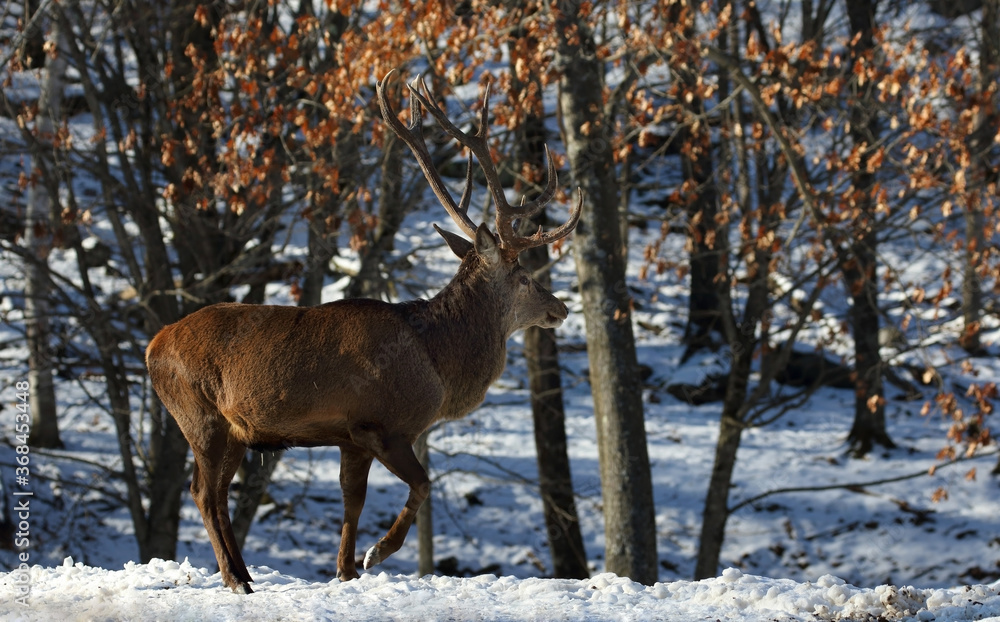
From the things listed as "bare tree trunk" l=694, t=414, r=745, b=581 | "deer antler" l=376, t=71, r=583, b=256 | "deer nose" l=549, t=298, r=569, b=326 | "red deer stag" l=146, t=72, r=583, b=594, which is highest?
"deer antler" l=376, t=71, r=583, b=256

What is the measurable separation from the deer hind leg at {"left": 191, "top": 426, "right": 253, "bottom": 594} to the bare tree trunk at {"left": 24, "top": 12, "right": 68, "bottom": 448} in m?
4.83

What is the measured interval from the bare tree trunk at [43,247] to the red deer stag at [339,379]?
4819mm

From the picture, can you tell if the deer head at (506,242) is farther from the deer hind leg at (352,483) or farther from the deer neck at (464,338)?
the deer hind leg at (352,483)

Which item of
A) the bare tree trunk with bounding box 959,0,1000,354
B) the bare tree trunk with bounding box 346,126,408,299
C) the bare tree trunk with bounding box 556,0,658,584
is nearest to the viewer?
the bare tree trunk with bounding box 556,0,658,584

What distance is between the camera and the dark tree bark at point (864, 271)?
8625 mm

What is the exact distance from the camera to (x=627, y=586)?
15.8ft

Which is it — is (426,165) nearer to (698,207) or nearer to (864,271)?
(864,271)

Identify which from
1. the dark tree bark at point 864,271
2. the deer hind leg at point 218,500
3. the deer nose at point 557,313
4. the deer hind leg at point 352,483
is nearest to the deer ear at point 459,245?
the deer nose at point 557,313

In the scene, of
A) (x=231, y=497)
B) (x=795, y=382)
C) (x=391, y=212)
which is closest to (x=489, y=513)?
(x=231, y=497)

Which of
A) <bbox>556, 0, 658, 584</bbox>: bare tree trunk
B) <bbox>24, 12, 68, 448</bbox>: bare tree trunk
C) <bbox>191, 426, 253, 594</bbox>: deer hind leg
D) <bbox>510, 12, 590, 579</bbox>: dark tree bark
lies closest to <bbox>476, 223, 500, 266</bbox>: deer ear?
<bbox>191, 426, 253, 594</bbox>: deer hind leg

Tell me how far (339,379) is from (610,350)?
3633 millimetres

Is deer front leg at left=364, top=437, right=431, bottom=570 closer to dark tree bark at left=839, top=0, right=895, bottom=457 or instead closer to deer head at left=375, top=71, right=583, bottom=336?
deer head at left=375, top=71, right=583, bottom=336

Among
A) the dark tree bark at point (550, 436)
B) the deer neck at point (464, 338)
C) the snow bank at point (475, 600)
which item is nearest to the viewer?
the snow bank at point (475, 600)

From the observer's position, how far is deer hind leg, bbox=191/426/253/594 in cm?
441
